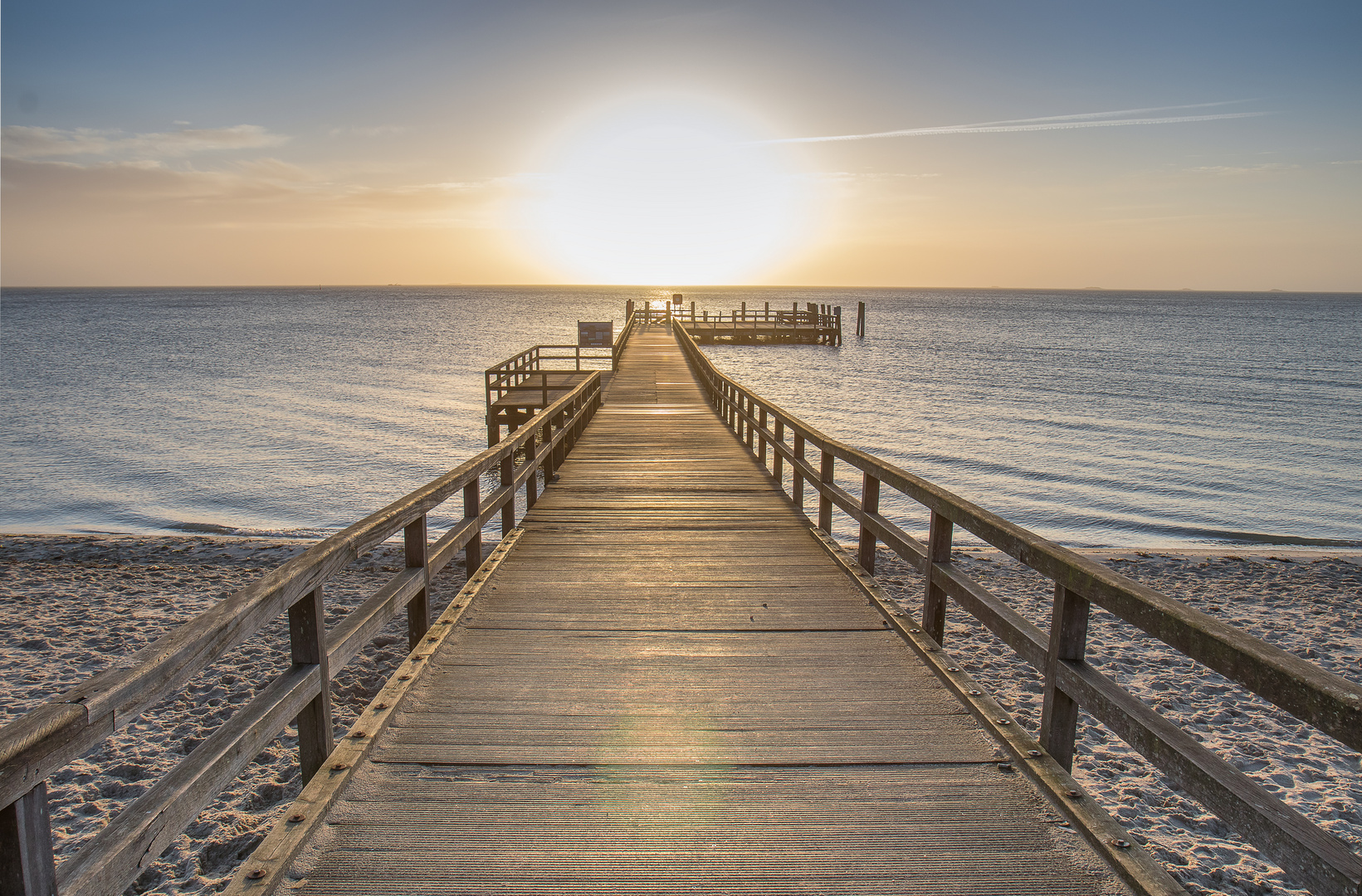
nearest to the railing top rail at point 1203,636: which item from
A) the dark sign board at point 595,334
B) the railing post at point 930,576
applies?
the railing post at point 930,576

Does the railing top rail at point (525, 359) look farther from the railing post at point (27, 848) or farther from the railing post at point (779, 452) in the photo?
the railing post at point (27, 848)

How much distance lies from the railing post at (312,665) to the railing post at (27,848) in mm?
1177

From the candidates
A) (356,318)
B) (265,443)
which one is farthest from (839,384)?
(356,318)

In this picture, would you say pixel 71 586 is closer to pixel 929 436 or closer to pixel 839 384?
pixel 929 436

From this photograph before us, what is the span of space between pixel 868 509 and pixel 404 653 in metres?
5.80

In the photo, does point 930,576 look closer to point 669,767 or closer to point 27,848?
point 669,767

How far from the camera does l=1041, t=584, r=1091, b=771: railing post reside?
2.82m

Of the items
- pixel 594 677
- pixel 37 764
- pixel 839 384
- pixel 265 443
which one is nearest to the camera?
pixel 37 764

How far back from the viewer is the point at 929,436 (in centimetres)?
2389

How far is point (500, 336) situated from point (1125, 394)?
2084 inches

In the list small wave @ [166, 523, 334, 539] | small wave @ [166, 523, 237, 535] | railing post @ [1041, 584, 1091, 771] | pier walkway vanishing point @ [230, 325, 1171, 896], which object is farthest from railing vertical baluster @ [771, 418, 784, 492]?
small wave @ [166, 523, 237, 535]

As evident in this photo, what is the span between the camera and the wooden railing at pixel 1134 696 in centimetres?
174

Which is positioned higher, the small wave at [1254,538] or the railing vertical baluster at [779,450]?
the railing vertical baluster at [779,450]

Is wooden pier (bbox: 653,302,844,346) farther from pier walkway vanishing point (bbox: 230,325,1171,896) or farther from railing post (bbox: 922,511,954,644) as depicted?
railing post (bbox: 922,511,954,644)
